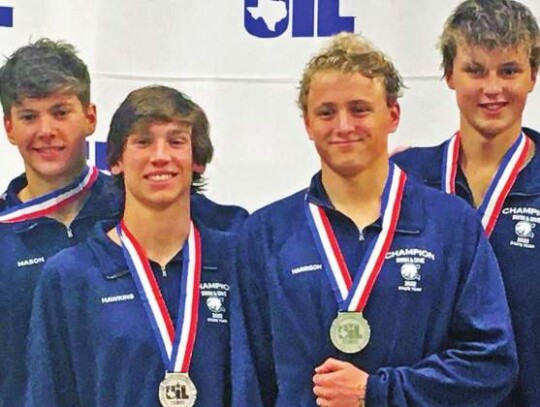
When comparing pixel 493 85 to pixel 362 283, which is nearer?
pixel 362 283

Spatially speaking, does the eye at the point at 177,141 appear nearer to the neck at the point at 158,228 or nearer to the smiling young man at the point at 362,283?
the neck at the point at 158,228

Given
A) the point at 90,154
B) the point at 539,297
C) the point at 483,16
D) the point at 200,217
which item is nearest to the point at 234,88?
the point at 90,154

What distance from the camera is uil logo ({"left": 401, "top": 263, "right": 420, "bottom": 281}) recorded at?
7.20 ft

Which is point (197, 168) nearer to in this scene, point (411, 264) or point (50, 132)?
point (50, 132)

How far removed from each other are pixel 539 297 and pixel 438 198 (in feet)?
1.08

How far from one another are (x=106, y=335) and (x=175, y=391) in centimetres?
20

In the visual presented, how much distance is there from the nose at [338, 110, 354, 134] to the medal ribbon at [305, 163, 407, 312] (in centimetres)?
17

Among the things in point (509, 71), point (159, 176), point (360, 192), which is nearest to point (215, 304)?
point (159, 176)

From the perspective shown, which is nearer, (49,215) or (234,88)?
(49,215)

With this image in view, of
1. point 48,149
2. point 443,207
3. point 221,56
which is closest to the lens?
point 443,207

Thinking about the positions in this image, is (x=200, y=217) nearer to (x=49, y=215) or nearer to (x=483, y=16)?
(x=49, y=215)

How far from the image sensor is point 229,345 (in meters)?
2.36

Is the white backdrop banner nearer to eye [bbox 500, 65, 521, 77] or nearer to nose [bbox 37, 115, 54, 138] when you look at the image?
nose [bbox 37, 115, 54, 138]

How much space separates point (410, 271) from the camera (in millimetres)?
2199
